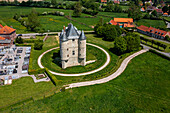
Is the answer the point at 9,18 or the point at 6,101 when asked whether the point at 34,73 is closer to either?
the point at 6,101

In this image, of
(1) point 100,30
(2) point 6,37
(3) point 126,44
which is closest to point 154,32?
(1) point 100,30

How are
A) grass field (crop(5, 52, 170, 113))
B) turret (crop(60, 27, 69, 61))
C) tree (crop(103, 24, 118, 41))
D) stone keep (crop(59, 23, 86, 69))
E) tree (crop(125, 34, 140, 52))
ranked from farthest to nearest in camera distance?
1. tree (crop(103, 24, 118, 41))
2. tree (crop(125, 34, 140, 52))
3. stone keep (crop(59, 23, 86, 69))
4. turret (crop(60, 27, 69, 61))
5. grass field (crop(5, 52, 170, 113))

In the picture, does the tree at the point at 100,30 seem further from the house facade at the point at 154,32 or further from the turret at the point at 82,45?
the turret at the point at 82,45

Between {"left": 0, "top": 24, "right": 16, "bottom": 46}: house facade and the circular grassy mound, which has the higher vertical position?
{"left": 0, "top": 24, "right": 16, "bottom": 46}: house facade

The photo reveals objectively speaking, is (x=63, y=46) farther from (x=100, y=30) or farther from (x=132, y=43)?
(x=100, y=30)

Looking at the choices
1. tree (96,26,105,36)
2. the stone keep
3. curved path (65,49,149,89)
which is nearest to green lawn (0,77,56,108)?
curved path (65,49,149,89)

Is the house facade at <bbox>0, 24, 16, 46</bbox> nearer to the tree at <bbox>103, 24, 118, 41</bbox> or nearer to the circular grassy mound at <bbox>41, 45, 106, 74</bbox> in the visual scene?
the circular grassy mound at <bbox>41, 45, 106, 74</bbox>
